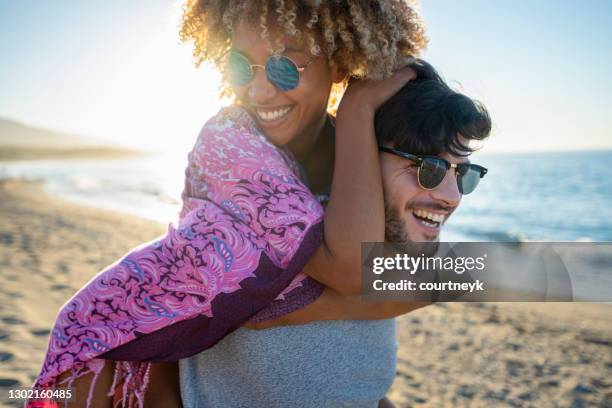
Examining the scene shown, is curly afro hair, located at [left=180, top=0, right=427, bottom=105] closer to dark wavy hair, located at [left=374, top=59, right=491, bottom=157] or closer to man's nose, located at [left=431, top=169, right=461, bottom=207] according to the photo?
dark wavy hair, located at [left=374, top=59, right=491, bottom=157]

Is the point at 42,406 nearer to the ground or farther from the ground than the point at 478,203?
nearer to the ground

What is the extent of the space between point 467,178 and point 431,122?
0.35m

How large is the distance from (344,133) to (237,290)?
0.81 meters

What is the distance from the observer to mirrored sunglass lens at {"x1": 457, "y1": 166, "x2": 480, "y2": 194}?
234cm

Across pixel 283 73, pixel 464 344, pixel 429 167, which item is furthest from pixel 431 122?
pixel 464 344

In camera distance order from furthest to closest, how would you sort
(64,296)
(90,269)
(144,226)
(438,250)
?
1. (144,226)
2. (90,269)
3. (64,296)
4. (438,250)

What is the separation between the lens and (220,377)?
7.04ft

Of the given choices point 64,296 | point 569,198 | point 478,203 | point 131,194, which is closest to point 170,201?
point 131,194

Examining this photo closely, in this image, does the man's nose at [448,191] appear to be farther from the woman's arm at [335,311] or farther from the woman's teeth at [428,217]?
the woman's arm at [335,311]

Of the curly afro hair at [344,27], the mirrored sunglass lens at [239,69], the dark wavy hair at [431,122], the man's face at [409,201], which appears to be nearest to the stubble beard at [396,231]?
the man's face at [409,201]

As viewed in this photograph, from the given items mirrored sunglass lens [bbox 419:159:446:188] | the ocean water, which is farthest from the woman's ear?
the ocean water

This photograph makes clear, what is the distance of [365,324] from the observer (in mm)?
2211

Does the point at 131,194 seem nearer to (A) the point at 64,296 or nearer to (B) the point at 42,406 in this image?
(A) the point at 64,296

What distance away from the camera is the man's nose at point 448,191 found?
7.30 feet
